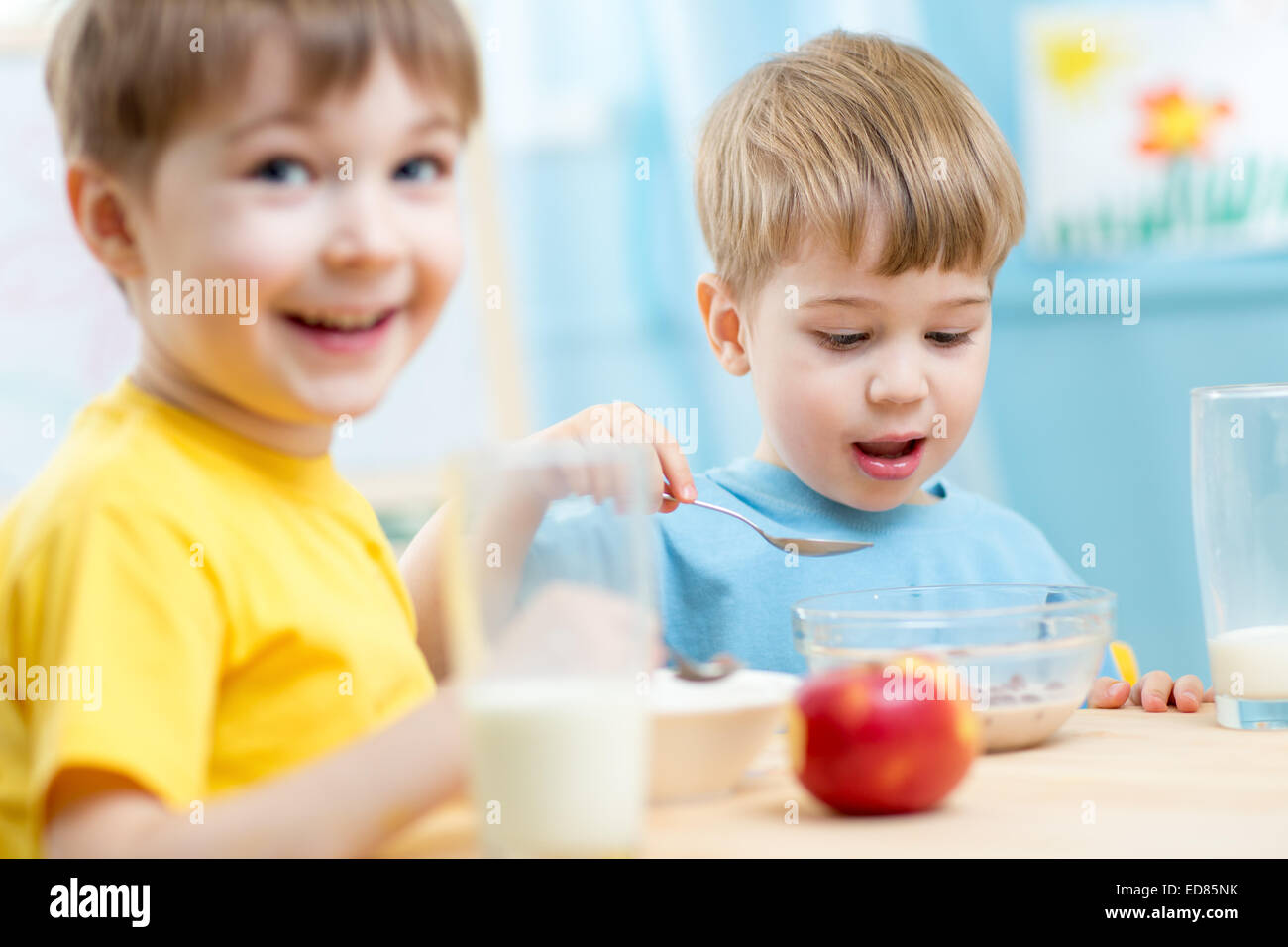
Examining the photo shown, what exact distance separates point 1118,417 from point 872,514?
1.20 meters

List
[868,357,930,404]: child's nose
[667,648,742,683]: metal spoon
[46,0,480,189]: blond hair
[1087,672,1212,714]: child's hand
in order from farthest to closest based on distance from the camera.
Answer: [868,357,930,404]: child's nose → [1087,672,1212,714]: child's hand → [667,648,742,683]: metal spoon → [46,0,480,189]: blond hair

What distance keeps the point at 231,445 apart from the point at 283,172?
152mm

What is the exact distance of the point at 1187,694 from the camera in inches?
40.9

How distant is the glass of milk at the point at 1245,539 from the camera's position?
37.0 inches

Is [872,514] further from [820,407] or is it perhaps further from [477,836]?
[477,836]

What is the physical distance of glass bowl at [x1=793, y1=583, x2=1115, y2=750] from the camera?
32.8 inches

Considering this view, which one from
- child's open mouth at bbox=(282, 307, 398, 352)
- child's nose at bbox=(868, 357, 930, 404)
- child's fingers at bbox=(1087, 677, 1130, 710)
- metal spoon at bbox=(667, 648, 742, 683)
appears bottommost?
child's fingers at bbox=(1087, 677, 1130, 710)

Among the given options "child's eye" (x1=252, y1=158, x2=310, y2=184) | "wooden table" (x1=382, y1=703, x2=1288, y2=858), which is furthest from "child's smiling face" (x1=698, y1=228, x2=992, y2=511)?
"child's eye" (x1=252, y1=158, x2=310, y2=184)

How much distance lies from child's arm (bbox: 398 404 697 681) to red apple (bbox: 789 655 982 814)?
0.39 m

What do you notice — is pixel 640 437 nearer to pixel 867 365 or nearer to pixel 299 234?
pixel 867 365

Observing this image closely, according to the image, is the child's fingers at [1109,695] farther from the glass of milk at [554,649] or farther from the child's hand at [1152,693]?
the glass of milk at [554,649]

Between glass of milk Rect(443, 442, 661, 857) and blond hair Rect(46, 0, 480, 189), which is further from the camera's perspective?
blond hair Rect(46, 0, 480, 189)

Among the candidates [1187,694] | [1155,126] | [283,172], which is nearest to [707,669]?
[283,172]

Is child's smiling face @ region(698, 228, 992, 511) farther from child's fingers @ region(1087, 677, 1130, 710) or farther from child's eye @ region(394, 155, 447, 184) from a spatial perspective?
child's eye @ region(394, 155, 447, 184)
